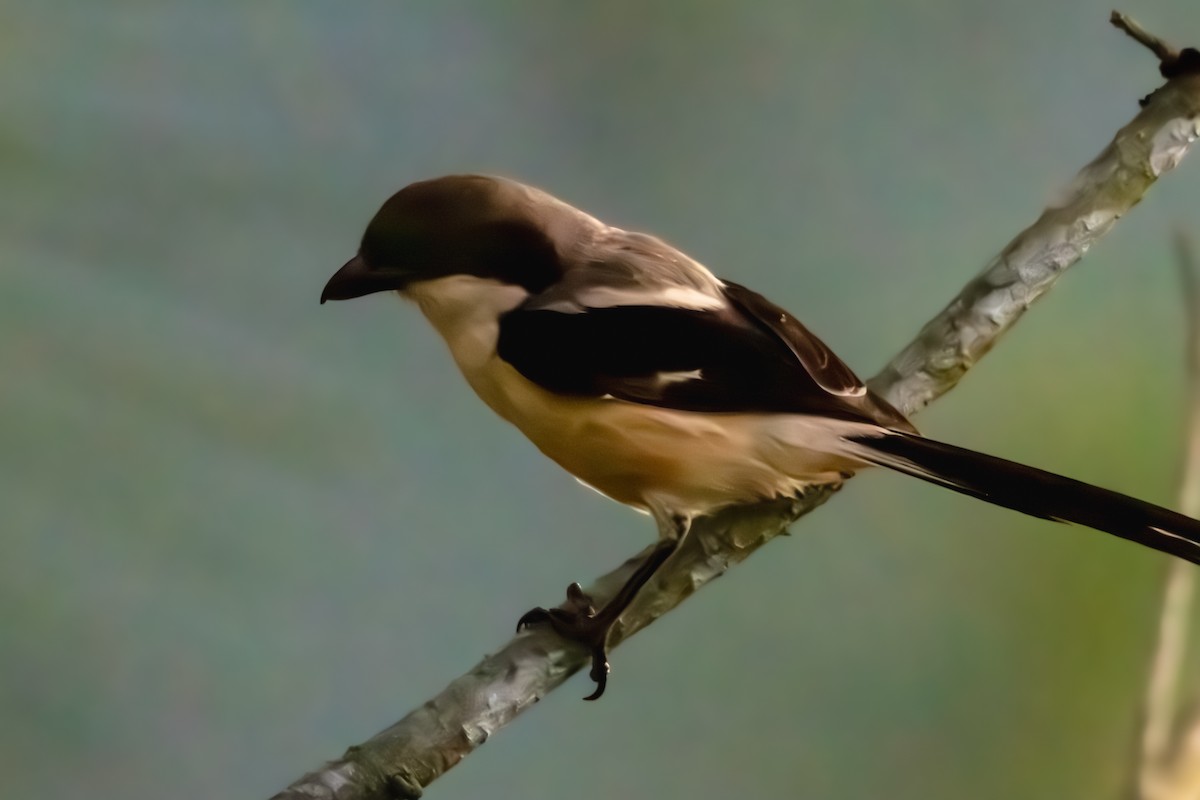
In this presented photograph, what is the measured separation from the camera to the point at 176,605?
0.96 m

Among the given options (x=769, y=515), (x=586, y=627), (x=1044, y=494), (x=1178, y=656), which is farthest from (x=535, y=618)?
(x=1178, y=656)

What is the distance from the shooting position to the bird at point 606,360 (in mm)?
775

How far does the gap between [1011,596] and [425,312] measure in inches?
27.8

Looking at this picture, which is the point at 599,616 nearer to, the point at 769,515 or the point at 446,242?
the point at 769,515

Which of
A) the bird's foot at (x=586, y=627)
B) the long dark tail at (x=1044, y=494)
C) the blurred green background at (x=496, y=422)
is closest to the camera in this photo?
the long dark tail at (x=1044, y=494)

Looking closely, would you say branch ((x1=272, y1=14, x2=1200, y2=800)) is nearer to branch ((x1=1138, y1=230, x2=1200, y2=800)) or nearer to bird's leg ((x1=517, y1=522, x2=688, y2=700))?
bird's leg ((x1=517, y1=522, x2=688, y2=700))

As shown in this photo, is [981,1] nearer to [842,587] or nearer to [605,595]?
[842,587]

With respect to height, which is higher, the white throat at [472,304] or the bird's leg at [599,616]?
the white throat at [472,304]

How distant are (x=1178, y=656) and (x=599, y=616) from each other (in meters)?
0.68

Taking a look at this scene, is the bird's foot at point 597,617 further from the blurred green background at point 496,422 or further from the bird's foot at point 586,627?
the blurred green background at point 496,422

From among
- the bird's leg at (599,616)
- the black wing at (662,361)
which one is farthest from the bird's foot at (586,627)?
the black wing at (662,361)

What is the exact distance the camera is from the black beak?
785mm

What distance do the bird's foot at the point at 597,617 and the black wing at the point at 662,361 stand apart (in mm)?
145

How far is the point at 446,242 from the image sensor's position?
783mm
